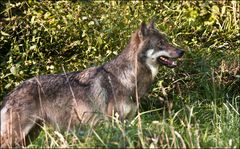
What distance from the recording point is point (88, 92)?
751 centimetres

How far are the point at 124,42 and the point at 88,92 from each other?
2738mm

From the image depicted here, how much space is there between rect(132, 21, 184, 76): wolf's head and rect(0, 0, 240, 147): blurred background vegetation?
89 centimetres

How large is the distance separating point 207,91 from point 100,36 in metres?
1.97

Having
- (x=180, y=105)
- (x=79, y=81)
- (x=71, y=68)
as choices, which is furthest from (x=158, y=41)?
(x=71, y=68)

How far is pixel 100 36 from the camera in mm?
10164

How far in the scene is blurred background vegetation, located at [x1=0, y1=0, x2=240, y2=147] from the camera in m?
9.42

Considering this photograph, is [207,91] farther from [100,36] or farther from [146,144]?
[146,144]

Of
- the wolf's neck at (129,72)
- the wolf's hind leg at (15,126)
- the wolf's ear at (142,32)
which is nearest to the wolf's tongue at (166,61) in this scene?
the wolf's neck at (129,72)

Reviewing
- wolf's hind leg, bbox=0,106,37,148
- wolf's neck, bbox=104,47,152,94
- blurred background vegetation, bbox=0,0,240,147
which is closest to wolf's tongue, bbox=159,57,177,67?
wolf's neck, bbox=104,47,152,94

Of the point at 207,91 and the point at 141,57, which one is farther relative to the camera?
the point at 207,91

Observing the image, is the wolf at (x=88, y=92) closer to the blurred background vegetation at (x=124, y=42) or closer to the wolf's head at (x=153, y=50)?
the wolf's head at (x=153, y=50)

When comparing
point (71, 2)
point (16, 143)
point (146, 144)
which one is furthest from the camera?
point (71, 2)

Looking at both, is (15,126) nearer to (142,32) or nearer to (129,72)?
(129,72)

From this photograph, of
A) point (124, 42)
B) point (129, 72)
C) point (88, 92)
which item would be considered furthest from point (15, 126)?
point (124, 42)
